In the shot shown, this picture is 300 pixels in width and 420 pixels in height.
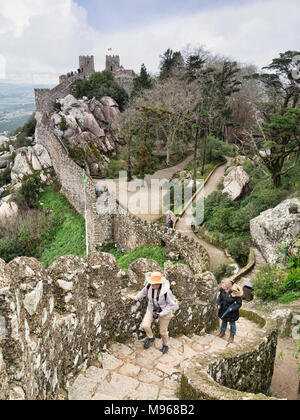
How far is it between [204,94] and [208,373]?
28717 millimetres

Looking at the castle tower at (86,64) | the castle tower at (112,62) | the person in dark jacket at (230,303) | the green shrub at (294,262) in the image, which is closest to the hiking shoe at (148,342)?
the person in dark jacket at (230,303)

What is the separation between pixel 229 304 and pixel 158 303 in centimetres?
149

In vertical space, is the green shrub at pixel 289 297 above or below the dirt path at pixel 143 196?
below

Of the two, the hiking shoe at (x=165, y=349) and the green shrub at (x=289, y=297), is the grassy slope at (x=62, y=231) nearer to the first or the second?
the green shrub at (x=289, y=297)

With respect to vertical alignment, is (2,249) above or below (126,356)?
→ below

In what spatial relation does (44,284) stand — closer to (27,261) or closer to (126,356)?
(27,261)

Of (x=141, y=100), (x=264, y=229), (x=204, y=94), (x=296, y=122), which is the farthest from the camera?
(x=141, y=100)

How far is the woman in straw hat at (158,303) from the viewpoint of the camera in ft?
15.7

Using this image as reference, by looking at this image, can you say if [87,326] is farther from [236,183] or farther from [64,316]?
[236,183]

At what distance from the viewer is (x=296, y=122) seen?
1609 centimetres

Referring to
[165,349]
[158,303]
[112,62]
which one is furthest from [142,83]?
[165,349]

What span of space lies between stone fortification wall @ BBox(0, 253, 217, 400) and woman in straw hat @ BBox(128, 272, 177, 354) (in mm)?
264

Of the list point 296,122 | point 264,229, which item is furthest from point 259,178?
point 264,229

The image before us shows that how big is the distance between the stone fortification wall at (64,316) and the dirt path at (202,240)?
30.5 feet
